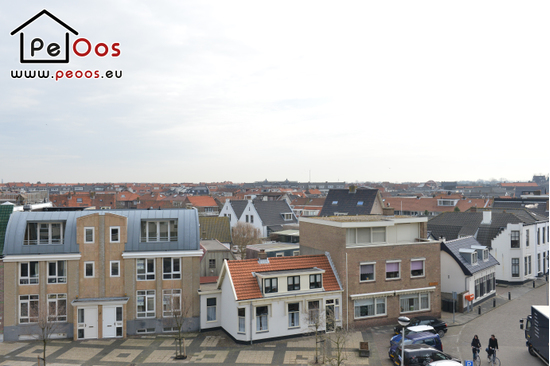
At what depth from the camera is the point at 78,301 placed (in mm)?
32188

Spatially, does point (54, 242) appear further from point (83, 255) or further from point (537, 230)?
point (537, 230)

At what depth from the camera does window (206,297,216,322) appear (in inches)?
1344

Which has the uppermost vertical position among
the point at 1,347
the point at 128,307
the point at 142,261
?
the point at 142,261

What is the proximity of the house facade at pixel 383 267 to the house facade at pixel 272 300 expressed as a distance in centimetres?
146

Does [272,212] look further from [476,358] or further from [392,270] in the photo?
[476,358]

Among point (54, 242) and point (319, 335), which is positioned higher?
point (54, 242)

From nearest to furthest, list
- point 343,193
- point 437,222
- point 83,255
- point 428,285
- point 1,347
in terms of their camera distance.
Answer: point 1,347 < point 83,255 < point 428,285 < point 437,222 < point 343,193

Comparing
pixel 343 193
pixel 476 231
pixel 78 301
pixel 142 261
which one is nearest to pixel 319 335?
pixel 142 261

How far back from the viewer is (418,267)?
35.6m

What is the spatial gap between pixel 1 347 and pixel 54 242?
25.9 ft

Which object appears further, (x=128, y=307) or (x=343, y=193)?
(x=343, y=193)

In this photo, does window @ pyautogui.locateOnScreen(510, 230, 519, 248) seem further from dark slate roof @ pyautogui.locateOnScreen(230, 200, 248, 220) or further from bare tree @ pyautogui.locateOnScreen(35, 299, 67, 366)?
Result: dark slate roof @ pyautogui.locateOnScreen(230, 200, 248, 220)

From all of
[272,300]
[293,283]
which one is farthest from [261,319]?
[293,283]

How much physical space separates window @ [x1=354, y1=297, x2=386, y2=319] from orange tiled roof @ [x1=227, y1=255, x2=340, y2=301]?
241 cm
